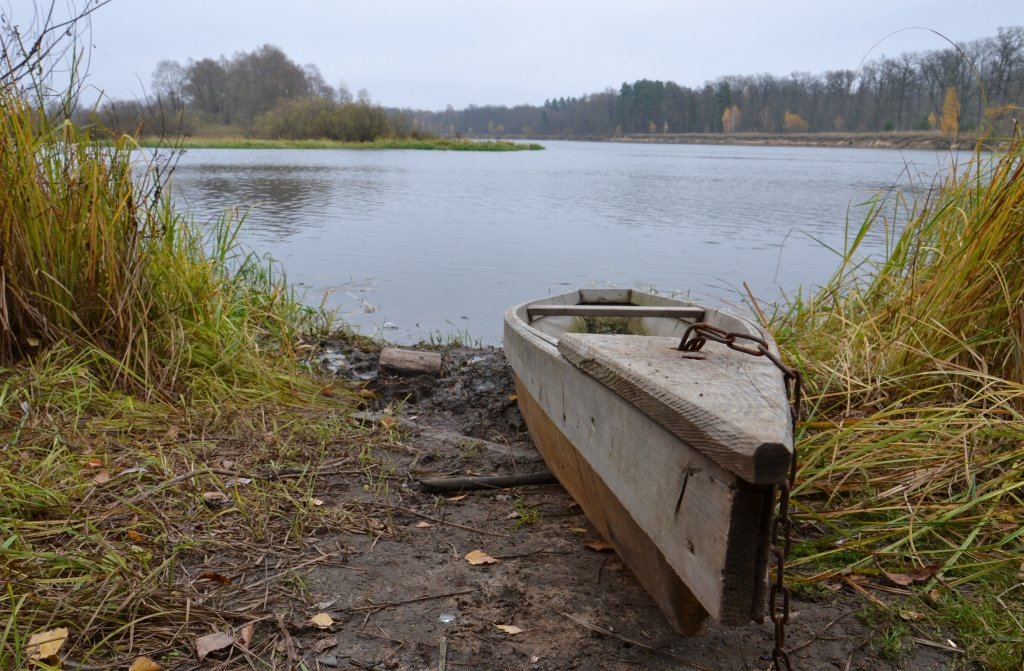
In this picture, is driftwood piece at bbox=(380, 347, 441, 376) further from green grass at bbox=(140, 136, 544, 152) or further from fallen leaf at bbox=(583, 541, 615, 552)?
green grass at bbox=(140, 136, 544, 152)

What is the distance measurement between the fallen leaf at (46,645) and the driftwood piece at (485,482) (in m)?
1.54

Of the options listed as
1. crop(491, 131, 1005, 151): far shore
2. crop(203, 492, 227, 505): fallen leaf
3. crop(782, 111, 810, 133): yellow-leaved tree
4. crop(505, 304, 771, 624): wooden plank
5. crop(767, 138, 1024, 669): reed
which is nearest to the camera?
crop(505, 304, 771, 624): wooden plank

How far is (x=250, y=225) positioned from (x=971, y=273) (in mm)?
10091

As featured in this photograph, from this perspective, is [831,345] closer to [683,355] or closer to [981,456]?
[981,456]

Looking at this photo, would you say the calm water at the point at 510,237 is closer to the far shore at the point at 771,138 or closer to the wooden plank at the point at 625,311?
the wooden plank at the point at 625,311

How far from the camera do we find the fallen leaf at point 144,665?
5.96 ft

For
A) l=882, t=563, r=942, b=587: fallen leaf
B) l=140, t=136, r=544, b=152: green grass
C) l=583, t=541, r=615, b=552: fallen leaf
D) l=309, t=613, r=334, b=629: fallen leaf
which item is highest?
l=140, t=136, r=544, b=152: green grass

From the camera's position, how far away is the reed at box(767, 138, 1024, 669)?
2416mm

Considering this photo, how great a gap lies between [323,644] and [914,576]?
1.97 meters

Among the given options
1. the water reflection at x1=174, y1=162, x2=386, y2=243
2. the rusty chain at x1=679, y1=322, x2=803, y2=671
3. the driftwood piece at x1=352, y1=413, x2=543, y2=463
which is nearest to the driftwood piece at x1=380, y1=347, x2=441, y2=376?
the driftwood piece at x1=352, y1=413, x2=543, y2=463

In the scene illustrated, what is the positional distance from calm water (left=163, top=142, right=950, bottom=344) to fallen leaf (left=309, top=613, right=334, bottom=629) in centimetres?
398

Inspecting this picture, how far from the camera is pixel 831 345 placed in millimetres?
3908

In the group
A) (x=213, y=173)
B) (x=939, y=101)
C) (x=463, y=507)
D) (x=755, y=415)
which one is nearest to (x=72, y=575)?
(x=463, y=507)

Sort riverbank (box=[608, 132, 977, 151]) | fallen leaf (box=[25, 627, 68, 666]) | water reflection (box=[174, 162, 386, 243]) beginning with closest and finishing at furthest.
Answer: fallen leaf (box=[25, 627, 68, 666])
water reflection (box=[174, 162, 386, 243])
riverbank (box=[608, 132, 977, 151])
